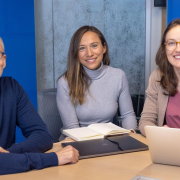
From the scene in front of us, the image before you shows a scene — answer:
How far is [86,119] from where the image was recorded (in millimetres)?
2469

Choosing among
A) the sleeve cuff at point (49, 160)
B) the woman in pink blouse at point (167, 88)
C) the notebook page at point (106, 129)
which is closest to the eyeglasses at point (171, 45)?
the woman in pink blouse at point (167, 88)

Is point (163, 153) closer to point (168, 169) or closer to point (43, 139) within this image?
point (168, 169)

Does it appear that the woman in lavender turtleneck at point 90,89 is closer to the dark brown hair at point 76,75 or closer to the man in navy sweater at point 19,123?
the dark brown hair at point 76,75

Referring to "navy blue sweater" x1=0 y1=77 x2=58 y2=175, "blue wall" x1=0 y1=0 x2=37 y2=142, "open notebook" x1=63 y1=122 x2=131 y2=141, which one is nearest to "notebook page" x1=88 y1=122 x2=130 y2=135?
"open notebook" x1=63 y1=122 x2=131 y2=141

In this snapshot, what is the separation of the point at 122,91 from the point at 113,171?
129 centimetres

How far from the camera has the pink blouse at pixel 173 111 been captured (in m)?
2.13

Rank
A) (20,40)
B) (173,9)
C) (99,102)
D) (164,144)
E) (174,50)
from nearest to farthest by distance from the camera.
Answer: (164,144)
(174,50)
(99,102)
(173,9)
(20,40)

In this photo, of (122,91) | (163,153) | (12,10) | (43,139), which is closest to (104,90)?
(122,91)

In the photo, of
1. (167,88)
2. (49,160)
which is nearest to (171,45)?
(167,88)

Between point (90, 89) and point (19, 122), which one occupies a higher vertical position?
point (90, 89)

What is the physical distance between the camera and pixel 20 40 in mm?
3383

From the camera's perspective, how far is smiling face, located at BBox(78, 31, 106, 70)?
2.58 metres

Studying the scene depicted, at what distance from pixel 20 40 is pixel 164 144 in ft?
8.05

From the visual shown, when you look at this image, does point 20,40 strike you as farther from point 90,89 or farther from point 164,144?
point 164,144
